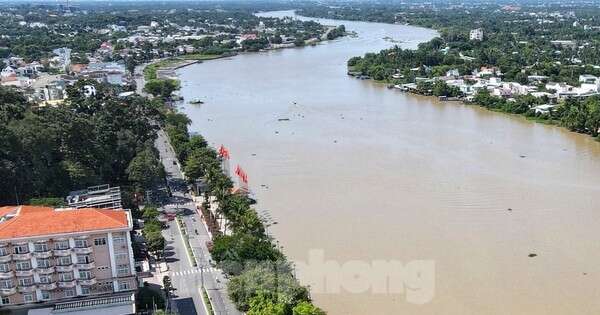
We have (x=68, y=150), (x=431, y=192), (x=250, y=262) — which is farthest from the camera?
(x=431, y=192)

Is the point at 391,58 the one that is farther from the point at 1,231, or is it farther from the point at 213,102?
→ the point at 1,231

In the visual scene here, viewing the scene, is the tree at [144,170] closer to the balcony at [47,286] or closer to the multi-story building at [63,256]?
the multi-story building at [63,256]

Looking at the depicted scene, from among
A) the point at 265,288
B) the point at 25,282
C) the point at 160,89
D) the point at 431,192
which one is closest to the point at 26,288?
the point at 25,282

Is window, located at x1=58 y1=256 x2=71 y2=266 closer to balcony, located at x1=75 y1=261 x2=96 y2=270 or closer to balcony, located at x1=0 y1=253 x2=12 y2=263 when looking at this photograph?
balcony, located at x1=75 y1=261 x2=96 y2=270

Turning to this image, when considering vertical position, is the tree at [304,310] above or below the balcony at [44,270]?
below

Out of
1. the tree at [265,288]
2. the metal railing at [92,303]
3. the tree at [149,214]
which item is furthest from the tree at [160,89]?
the tree at [265,288]

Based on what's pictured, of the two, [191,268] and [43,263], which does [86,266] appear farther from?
[191,268]
